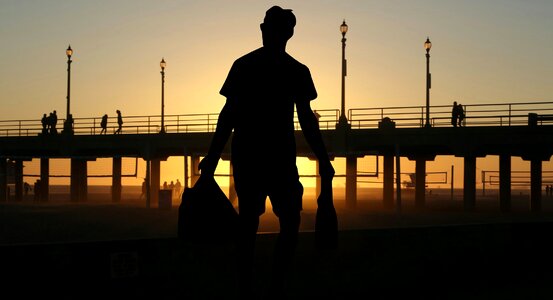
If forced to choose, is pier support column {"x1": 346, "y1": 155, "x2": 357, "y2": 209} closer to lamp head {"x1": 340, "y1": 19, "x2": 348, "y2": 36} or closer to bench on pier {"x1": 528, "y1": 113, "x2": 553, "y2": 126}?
lamp head {"x1": 340, "y1": 19, "x2": 348, "y2": 36}

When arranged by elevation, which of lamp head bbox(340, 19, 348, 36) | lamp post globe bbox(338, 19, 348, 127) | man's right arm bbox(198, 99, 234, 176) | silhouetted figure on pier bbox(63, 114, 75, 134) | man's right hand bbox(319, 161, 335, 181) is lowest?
man's right hand bbox(319, 161, 335, 181)

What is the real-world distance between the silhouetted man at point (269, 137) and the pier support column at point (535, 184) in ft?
123

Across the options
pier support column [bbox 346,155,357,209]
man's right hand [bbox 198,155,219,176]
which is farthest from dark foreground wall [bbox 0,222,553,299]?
pier support column [bbox 346,155,357,209]

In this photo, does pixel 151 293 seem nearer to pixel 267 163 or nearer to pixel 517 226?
pixel 267 163

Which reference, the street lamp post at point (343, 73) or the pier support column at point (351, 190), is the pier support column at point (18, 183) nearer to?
the pier support column at point (351, 190)

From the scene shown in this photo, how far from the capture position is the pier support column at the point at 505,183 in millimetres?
40906

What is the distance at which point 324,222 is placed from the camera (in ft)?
17.2

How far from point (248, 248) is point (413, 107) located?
32.1m

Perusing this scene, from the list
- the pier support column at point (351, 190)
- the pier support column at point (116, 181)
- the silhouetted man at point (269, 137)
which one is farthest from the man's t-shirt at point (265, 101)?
the pier support column at point (116, 181)

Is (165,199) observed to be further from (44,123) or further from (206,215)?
(206,215)

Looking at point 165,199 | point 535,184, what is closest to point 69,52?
point 165,199

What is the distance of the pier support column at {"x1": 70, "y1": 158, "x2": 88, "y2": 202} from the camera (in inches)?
2092

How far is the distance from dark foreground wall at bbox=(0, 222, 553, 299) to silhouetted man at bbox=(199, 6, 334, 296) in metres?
0.78

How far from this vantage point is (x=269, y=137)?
17.4 ft
